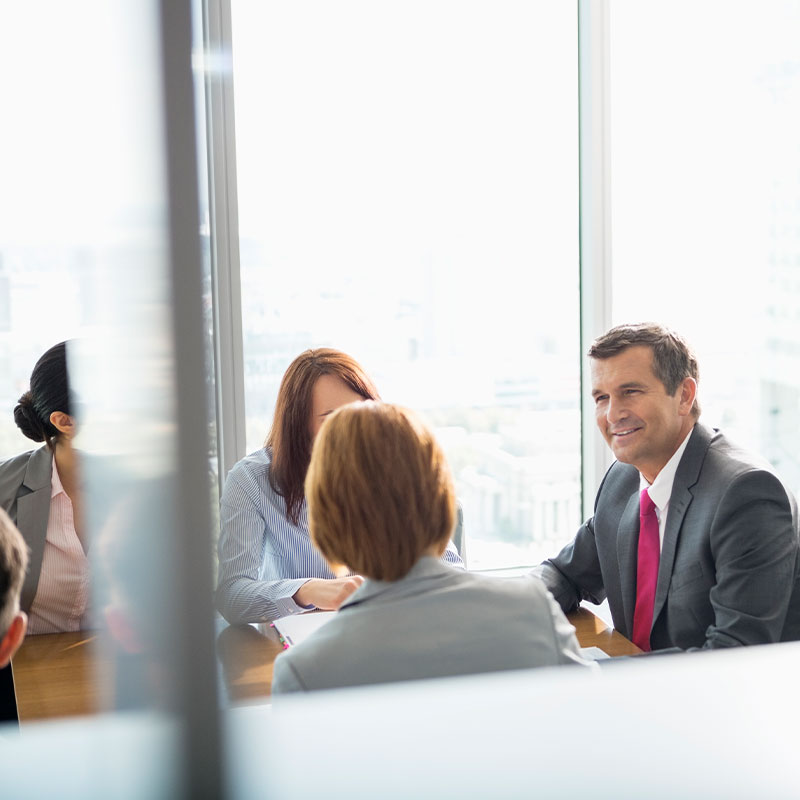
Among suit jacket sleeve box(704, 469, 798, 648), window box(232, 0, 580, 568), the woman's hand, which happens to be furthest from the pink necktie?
window box(232, 0, 580, 568)

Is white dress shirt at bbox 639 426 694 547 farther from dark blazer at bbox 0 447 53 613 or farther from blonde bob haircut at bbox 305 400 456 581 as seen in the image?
dark blazer at bbox 0 447 53 613

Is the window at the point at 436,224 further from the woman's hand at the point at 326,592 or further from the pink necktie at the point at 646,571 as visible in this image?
the pink necktie at the point at 646,571

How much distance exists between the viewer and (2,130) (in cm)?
263

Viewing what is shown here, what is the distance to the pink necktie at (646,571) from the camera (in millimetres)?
2064

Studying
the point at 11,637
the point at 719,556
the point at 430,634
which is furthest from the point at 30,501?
the point at 719,556

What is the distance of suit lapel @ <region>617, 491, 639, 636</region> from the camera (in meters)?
2.14

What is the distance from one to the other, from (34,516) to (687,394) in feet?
5.33

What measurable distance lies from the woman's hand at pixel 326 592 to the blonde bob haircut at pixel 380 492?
0.65 metres

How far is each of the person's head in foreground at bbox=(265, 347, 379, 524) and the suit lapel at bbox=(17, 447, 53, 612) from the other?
55cm

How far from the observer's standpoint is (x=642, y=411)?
2.22 meters

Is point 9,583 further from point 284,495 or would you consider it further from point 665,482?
point 665,482

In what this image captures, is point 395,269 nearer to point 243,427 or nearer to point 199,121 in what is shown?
point 243,427

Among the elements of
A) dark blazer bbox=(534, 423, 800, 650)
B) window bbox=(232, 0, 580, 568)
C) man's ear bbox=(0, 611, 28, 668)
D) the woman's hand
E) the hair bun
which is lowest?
the woman's hand

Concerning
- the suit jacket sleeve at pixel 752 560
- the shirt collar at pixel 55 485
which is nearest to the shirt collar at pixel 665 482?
the suit jacket sleeve at pixel 752 560
